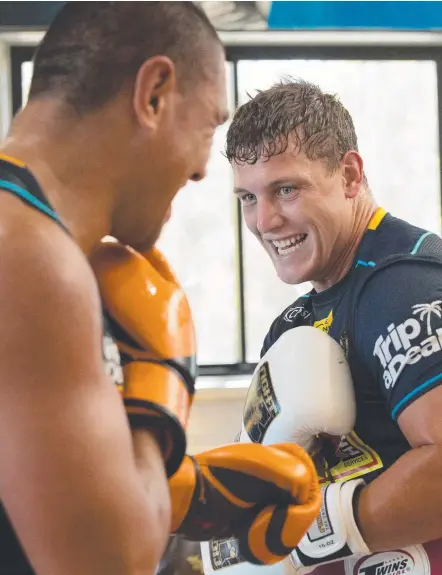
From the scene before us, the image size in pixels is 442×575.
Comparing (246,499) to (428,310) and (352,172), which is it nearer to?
(428,310)

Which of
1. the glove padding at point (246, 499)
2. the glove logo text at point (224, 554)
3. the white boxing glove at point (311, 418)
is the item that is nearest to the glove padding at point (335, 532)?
the white boxing glove at point (311, 418)

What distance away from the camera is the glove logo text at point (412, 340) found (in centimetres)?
101

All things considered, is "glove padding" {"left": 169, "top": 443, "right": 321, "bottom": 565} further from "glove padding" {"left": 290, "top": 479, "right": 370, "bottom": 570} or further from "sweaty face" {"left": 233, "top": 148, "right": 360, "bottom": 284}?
"sweaty face" {"left": 233, "top": 148, "right": 360, "bottom": 284}

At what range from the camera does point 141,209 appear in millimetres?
705

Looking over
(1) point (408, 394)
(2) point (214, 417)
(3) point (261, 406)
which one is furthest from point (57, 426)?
(2) point (214, 417)

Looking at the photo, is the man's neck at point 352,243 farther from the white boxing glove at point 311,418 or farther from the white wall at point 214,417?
the white wall at point 214,417

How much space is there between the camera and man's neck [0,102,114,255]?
63 cm

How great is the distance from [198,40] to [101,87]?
0.12m

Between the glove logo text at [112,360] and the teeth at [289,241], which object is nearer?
the glove logo text at [112,360]

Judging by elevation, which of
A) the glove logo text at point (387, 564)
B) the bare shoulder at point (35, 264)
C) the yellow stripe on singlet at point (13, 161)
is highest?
the yellow stripe on singlet at point (13, 161)

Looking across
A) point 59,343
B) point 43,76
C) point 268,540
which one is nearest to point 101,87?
point 43,76

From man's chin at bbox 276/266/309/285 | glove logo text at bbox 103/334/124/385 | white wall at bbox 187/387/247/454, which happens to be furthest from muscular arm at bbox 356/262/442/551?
white wall at bbox 187/387/247/454

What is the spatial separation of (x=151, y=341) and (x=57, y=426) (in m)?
0.19

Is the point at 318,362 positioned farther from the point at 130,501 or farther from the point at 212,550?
the point at 130,501
